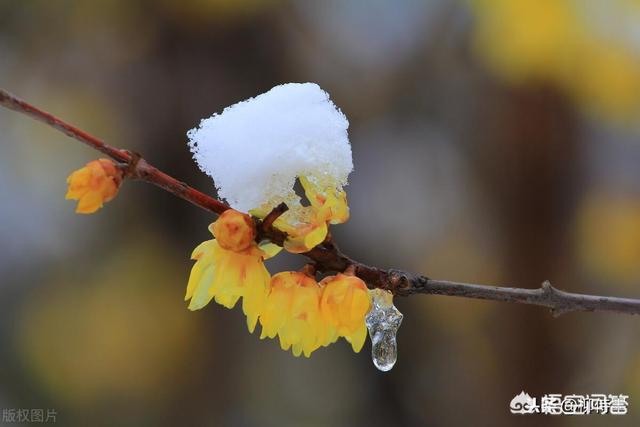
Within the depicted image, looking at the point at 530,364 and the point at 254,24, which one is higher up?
the point at 254,24

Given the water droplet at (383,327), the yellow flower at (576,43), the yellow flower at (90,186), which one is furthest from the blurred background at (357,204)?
the yellow flower at (90,186)

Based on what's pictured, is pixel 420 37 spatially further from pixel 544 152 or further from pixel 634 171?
pixel 634 171

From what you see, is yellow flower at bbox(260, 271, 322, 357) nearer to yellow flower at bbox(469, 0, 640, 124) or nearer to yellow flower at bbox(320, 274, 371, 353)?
yellow flower at bbox(320, 274, 371, 353)

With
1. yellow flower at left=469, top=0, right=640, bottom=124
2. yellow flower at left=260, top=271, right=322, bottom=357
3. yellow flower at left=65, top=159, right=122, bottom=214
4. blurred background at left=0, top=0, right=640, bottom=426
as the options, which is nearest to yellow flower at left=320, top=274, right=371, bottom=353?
yellow flower at left=260, top=271, right=322, bottom=357

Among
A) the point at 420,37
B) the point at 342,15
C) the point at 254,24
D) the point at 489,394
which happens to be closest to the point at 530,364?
the point at 489,394

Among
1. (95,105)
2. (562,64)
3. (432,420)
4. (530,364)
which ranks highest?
(562,64)

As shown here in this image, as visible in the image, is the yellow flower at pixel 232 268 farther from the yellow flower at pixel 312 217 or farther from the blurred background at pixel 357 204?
the blurred background at pixel 357 204
